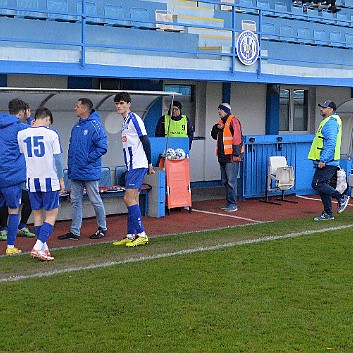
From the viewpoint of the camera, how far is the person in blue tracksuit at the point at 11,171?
9.27 meters

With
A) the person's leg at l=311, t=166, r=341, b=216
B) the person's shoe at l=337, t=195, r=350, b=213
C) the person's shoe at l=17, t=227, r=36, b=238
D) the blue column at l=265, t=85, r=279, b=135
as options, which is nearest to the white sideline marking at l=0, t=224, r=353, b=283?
the person's leg at l=311, t=166, r=341, b=216

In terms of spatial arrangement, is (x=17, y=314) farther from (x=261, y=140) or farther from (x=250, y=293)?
(x=261, y=140)

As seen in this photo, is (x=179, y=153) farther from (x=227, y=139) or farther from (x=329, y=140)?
(x=329, y=140)

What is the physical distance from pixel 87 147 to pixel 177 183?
303cm

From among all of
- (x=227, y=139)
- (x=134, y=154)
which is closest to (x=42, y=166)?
(x=134, y=154)

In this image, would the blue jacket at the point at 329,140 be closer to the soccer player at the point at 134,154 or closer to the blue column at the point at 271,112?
the soccer player at the point at 134,154

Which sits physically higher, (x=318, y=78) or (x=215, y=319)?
(x=318, y=78)

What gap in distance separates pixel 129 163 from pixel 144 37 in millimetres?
5404

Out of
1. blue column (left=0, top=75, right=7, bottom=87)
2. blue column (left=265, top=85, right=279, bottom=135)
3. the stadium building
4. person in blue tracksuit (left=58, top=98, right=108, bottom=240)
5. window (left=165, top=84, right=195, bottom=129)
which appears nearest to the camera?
person in blue tracksuit (left=58, top=98, right=108, bottom=240)

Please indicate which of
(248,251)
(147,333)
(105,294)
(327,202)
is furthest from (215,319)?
(327,202)

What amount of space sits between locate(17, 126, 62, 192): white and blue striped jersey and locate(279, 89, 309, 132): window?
9940 millimetres

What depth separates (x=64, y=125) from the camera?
1254 centimetres

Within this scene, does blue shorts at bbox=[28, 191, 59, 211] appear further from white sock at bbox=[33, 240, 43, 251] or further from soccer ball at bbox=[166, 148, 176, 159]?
soccer ball at bbox=[166, 148, 176, 159]

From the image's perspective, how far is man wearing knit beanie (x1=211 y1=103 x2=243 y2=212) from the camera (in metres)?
13.2
